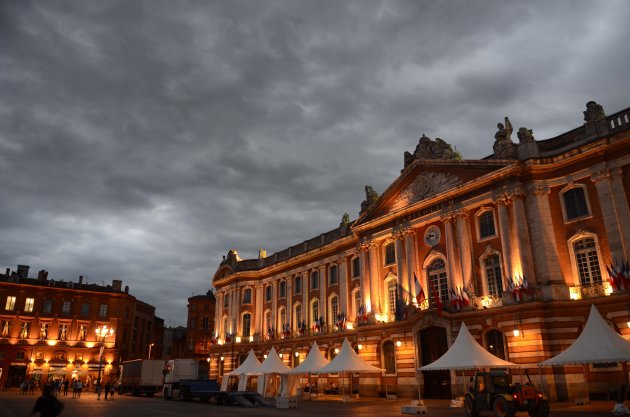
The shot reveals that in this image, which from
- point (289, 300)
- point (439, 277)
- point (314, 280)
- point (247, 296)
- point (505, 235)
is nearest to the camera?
point (505, 235)

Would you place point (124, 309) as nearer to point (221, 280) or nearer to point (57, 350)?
point (57, 350)

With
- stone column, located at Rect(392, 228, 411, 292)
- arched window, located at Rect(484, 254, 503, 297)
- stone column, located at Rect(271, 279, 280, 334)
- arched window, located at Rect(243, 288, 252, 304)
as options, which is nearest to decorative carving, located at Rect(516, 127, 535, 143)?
arched window, located at Rect(484, 254, 503, 297)

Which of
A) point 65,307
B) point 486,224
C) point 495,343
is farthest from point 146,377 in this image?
point 65,307

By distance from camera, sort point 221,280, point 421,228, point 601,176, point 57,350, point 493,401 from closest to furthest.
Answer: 1. point 493,401
2. point 601,176
3. point 421,228
4. point 221,280
5. point 57,350

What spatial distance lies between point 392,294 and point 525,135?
48.2 ft

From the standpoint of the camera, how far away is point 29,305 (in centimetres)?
6794

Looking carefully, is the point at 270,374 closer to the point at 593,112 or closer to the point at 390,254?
the point at 390,254

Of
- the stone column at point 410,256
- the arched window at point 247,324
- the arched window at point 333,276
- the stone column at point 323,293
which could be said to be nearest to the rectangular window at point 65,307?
the arched window at point 247,324

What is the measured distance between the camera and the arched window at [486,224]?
32.1m

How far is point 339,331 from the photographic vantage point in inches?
1714

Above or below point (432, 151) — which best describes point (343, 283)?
below

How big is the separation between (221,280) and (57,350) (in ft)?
81.2

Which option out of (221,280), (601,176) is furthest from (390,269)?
(221,280)

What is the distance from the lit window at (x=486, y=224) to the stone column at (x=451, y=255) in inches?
73.6
